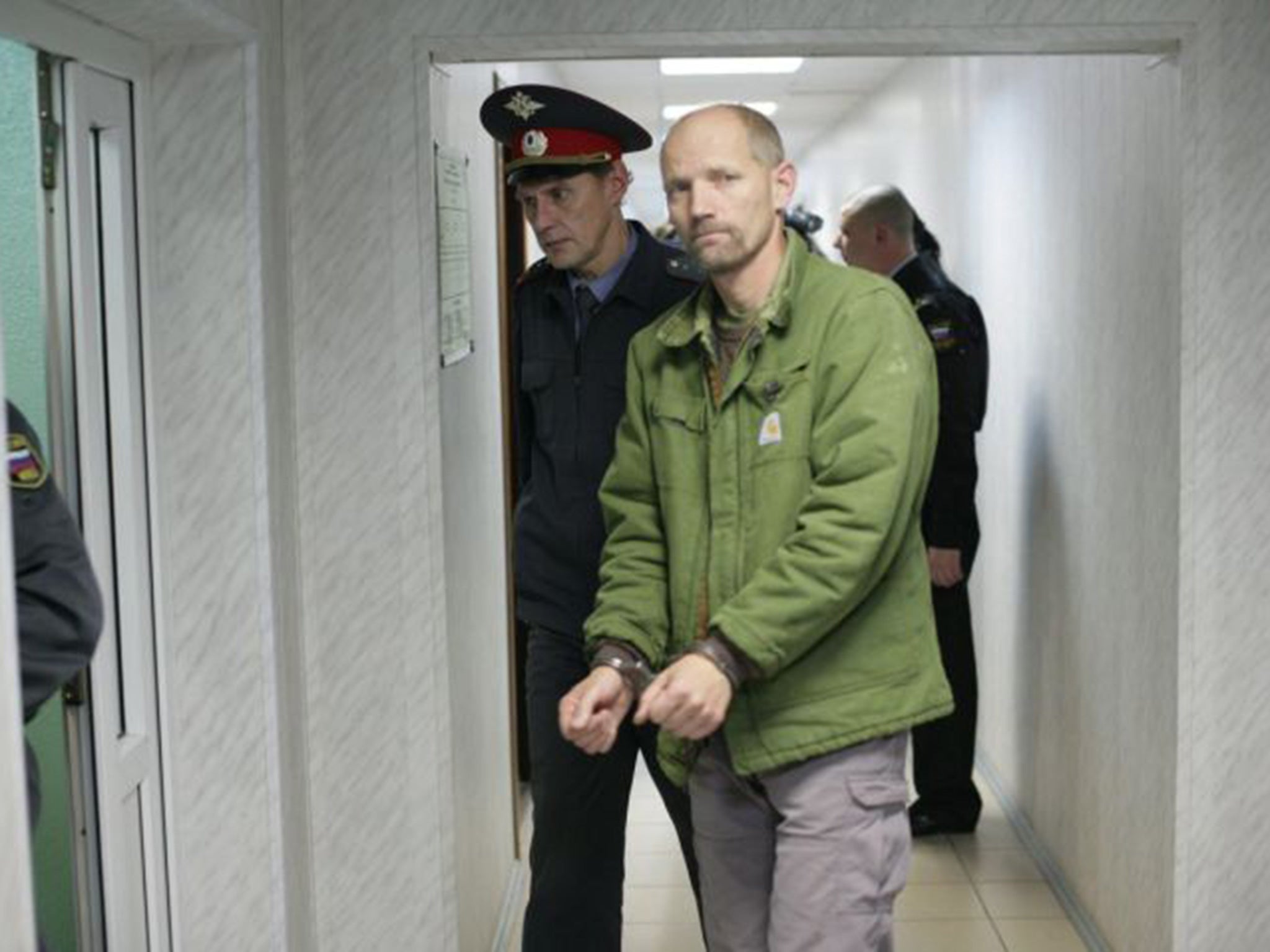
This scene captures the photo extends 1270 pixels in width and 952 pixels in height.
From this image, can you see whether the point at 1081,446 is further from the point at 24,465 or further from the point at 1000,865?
the point at 24,465

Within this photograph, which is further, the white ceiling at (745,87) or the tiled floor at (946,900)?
the white ceiling at (745,87)

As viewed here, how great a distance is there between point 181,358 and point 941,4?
129cm

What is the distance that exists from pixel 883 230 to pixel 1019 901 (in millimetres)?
1702

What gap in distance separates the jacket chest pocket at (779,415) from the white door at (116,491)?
0.88 meters

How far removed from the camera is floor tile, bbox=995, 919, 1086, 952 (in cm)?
411

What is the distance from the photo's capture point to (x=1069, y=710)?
441 cm

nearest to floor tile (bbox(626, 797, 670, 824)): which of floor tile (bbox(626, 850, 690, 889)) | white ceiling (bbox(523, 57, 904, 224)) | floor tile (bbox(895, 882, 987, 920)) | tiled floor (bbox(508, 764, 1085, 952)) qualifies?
tiled floor (bbox(508, 764, 1085, 952))

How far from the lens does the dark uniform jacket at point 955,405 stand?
4562 mm

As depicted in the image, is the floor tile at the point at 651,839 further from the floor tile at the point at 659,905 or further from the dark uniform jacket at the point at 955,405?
the dark uniform jacket at the point at 955,405

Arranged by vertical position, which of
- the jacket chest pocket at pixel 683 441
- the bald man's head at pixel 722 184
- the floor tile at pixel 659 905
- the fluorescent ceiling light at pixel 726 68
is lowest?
the floor tile at pixel 659 905

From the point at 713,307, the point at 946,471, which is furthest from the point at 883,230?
the point at 713,307

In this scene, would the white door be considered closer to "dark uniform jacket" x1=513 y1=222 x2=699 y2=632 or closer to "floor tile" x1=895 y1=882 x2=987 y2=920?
"dark uniform jacket" x1=513 y1=222 x2=699 y2=632

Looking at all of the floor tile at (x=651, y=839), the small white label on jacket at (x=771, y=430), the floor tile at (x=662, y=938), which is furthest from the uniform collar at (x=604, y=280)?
the floor tile at (x=651, y=839)

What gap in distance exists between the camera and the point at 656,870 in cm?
468
